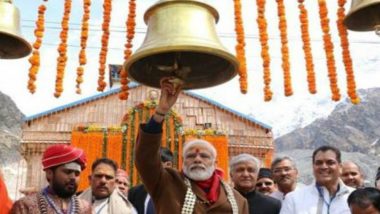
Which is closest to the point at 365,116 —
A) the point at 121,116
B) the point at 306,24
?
the point at 121,116

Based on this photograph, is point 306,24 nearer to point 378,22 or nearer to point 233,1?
point 233,1

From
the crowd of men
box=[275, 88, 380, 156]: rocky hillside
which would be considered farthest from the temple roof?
box=[275, 88, 380, 156]: rocky hillside

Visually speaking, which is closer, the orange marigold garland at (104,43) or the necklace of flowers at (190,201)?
the necklace of flowers at (190,201)

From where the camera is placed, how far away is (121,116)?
648 inches

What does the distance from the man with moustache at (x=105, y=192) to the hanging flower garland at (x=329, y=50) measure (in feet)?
8.13

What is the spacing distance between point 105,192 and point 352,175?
2.43 m

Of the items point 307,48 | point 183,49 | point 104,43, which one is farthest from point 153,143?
point 307,48

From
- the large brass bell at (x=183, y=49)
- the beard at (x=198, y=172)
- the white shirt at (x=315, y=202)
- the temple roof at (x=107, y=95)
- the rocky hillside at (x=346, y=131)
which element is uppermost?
the rocky hillside at (x=346, y=131)

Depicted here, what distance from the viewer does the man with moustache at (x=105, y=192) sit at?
14.3ft

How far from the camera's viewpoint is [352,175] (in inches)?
200

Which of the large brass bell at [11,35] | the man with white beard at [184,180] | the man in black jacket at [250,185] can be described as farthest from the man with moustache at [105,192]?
the large brass bell at [11,35]

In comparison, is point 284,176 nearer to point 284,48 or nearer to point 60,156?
point 284,48

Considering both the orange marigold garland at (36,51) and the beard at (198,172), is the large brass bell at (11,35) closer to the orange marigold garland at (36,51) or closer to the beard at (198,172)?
the beard at (198,172)

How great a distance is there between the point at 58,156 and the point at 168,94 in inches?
52.8
